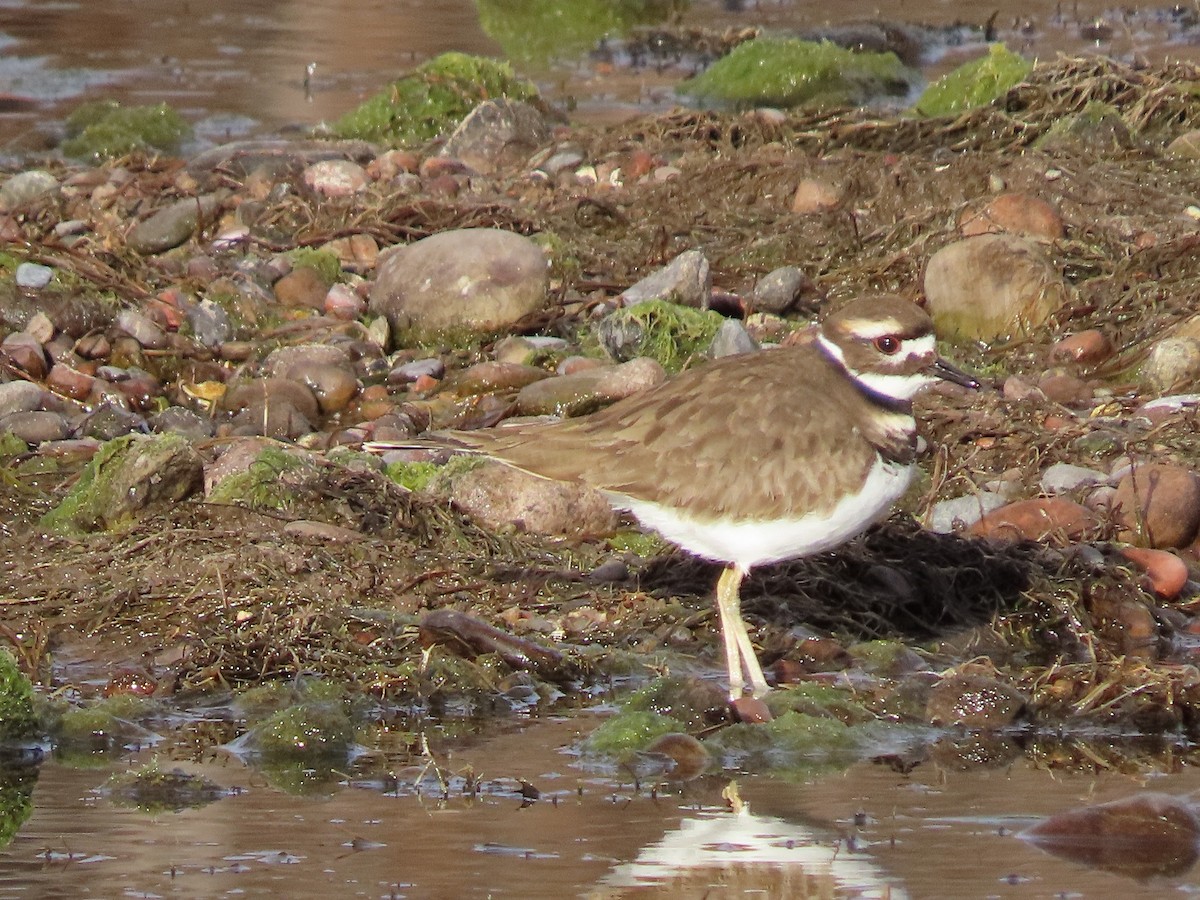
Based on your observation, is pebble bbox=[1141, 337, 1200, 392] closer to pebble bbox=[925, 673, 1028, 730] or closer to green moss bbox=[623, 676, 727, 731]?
pebble bbox=[925, 673, 1028, 730]

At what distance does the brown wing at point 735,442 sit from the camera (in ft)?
20.9

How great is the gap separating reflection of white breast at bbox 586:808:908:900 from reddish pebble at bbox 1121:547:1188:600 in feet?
8.55

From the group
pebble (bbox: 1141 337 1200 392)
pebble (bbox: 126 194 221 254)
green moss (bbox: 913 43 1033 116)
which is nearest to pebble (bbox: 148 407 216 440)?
pebble (bbox: 126 194 221 254)

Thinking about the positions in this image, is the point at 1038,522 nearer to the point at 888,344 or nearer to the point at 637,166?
the point at 888,344

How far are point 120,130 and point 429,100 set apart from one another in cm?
230

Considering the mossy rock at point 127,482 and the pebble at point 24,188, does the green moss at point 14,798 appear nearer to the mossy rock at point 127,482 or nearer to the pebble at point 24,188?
the mossy rock at point 127,482

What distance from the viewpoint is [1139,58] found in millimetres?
14156

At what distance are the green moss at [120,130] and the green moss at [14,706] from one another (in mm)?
8926

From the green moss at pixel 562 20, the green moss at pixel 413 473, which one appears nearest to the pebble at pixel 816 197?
the green moss at pixel 413 473

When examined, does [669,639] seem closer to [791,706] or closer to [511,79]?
[791,706]

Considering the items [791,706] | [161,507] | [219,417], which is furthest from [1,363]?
[791,706]

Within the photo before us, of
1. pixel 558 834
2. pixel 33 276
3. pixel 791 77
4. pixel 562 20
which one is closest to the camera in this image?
pixel 558 834

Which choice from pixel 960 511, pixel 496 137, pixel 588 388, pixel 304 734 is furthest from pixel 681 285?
pixel 304 734

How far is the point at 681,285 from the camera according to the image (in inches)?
397
